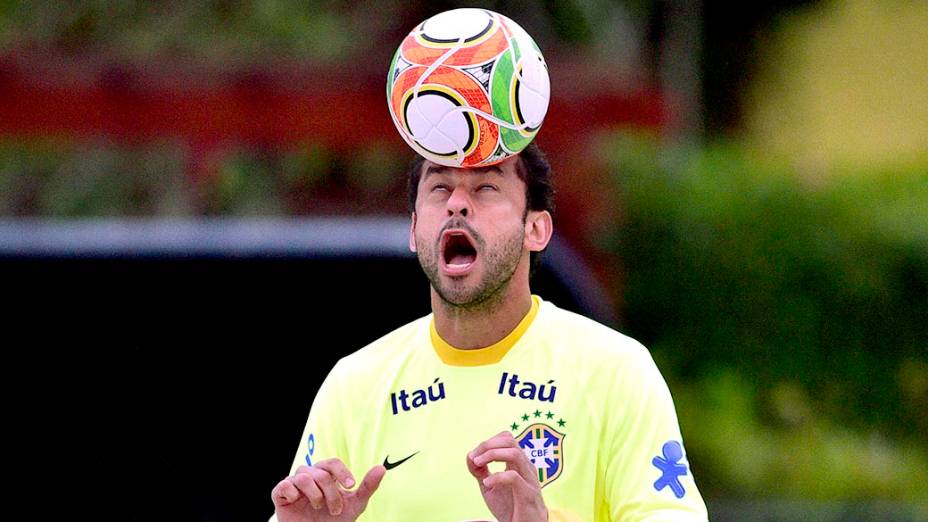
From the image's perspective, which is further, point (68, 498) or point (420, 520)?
point (68, 498)

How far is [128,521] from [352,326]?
1.02 meters

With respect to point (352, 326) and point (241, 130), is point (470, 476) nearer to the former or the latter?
point (352, 326)

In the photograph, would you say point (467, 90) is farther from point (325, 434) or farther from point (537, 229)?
point (325, 434)

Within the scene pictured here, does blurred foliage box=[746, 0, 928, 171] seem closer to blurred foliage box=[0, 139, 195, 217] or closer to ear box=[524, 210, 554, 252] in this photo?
blurred foliage box=[0, 139, 195, 217]

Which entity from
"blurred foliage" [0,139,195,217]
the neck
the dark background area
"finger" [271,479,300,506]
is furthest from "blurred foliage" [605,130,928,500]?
"finger" [271,479,300,506]

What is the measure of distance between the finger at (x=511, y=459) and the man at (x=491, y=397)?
0.53ft

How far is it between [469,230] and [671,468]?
2.33 feet

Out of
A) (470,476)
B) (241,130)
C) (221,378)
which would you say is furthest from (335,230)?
(241,130)

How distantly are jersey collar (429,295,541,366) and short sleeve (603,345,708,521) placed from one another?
28 cm

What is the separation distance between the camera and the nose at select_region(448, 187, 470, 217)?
426 cm

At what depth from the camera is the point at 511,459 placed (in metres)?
3.91

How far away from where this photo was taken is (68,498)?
20.9 ft

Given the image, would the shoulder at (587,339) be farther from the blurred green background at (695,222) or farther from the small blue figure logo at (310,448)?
the blurred green background at (695,222)

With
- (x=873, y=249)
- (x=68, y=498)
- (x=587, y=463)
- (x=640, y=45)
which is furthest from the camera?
(x=640, y=45)
